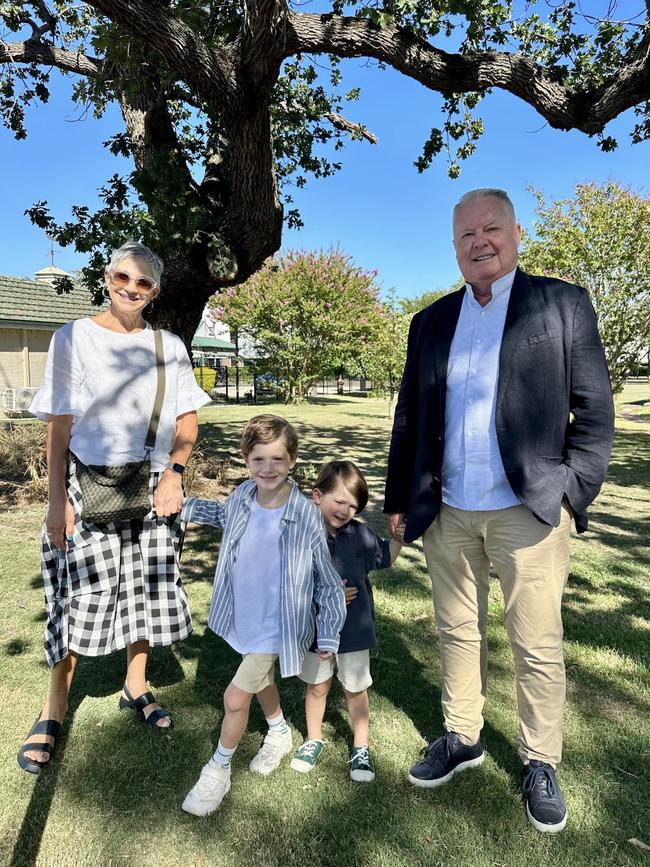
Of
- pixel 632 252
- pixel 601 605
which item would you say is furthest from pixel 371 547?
pixel 632 252

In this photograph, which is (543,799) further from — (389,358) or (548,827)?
(389,358)

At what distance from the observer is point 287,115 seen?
25.8 ft

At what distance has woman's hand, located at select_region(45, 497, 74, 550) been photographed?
2.44m

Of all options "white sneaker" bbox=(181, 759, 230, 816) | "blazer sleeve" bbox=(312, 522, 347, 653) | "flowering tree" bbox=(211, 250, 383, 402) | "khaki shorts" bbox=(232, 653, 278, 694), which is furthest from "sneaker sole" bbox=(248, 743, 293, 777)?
"flowering tree" bbox=(211, 250, 383, 402)

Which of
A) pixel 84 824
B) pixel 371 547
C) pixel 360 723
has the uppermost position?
pixel 371 547

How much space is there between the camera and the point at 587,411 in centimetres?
210

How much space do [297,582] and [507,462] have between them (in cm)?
92

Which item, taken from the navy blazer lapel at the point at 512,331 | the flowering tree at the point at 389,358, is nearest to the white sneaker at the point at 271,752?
the navy blazer lapel at the point at 512,331

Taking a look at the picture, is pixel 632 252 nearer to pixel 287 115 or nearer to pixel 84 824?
pixel 287 115

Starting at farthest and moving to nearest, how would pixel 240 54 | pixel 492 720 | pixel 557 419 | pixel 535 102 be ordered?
pixel 535 102 < pixel 240 54 < pixel 492 720 < pixel 557 419

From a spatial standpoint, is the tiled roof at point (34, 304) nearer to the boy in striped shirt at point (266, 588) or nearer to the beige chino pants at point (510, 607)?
the boy in striped shirt at point (266, 588)

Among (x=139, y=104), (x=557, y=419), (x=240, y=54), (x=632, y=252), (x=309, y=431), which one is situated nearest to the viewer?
(x=557, y=419)

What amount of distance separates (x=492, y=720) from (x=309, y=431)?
12282 millimetres

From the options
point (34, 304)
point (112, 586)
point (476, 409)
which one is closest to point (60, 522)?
point (112, 586)
